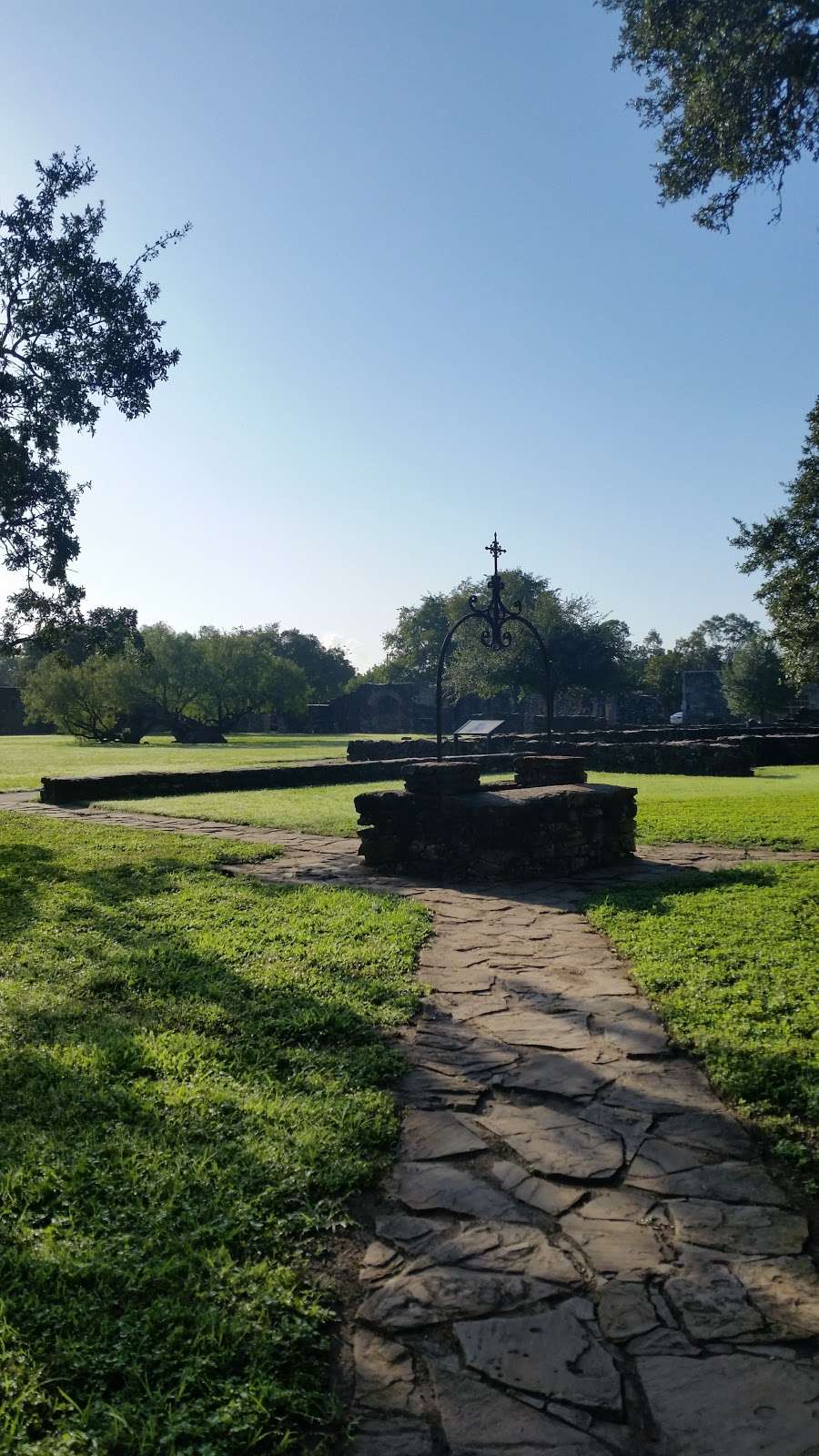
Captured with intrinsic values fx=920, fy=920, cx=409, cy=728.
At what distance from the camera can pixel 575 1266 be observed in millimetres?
2113

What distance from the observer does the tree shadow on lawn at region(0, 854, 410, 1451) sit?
173 cm

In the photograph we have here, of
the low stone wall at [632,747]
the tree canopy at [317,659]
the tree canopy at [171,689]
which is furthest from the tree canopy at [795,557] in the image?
the tree canopy at [317,659]

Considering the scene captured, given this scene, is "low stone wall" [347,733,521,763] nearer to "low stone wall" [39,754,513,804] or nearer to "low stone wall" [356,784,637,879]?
"low stone wall" [39,754,513,804]

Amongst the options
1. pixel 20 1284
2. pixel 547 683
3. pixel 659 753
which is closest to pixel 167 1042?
pixel 20 1284

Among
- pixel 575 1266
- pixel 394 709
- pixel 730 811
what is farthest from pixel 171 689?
pixel 575 1266

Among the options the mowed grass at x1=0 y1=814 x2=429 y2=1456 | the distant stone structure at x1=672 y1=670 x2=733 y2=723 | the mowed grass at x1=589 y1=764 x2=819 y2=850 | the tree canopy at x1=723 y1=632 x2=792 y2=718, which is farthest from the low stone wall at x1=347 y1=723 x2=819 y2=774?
the distant stone structure at x1=672 y1=670 x2=733 y2=723

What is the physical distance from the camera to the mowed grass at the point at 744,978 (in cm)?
289

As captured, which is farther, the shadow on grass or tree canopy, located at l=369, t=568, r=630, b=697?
tree canopy, located at l=369, t=568, r=630, b=697

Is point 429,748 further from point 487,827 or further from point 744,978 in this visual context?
point 744,978

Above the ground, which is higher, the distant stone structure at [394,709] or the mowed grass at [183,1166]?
the distant stone structure at [394,709]

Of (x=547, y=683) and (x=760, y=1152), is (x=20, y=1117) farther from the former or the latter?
(x=547, y=683)

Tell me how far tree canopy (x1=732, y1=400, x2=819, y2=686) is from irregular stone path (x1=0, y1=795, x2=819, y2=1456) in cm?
2178

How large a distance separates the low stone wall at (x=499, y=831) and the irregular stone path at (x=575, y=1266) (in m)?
3.30

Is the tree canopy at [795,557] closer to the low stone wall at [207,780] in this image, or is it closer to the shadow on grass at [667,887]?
the low stone wall at [207,780]
